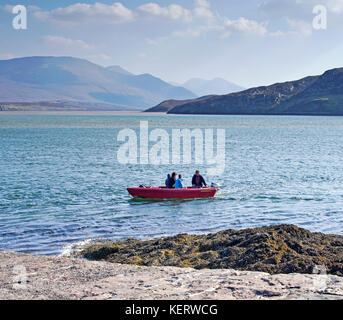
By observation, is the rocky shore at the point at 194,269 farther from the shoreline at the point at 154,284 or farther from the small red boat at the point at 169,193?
the small red boat at the point at 169,193

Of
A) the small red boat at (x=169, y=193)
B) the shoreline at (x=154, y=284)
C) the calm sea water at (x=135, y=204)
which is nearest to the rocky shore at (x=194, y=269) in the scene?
the shoreline at (x=154, y=284)

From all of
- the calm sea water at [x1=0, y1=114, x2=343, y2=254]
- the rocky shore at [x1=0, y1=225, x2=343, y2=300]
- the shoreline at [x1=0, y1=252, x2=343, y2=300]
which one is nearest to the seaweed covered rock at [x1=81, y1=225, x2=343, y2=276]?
the rocky shore at [x1=0, y1=225, x2=343, y2=300]

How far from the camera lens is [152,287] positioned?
9.83m

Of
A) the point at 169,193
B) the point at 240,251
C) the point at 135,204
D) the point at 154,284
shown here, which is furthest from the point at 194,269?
the point at 169,193

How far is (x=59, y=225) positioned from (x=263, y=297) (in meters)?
11.7

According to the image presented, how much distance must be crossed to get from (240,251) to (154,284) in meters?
3.80

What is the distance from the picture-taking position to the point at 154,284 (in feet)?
33.1

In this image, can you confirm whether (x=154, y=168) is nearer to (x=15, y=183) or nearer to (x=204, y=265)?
Result: (x=15, y=183)

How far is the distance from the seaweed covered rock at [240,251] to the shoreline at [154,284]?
3.70 ft

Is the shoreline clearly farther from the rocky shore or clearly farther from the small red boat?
the small red boat

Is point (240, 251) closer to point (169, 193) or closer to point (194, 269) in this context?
point (194, 269)

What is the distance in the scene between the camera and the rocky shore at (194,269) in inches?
373

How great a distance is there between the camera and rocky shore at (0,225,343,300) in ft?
31.1
